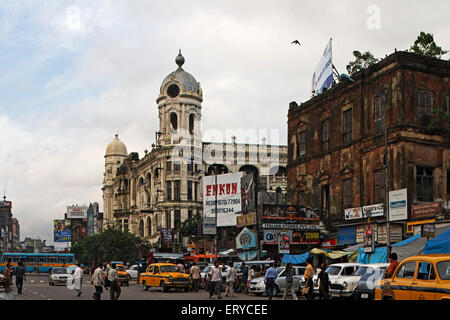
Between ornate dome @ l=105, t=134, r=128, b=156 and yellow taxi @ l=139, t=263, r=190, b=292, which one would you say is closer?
yellow taxi @ l=139, t=263, r=190, b=292

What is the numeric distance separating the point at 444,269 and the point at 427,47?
31211mm

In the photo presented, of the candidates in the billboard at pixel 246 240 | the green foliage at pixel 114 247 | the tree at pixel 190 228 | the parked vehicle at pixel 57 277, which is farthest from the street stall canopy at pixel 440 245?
the green foliage at pixel 114 247

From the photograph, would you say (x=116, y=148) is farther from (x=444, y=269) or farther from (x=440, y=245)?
(x=444, y=269)

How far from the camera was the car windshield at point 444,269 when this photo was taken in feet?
44.1

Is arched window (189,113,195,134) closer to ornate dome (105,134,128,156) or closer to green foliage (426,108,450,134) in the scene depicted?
ornate dome (105,134,128,156)

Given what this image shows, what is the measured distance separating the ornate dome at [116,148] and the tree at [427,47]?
101673mm

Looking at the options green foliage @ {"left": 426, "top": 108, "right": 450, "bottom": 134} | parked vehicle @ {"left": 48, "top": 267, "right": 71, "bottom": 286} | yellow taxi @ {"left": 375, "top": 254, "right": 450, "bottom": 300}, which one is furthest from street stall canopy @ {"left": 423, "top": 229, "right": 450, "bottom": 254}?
parked vehicle @ {"left": 48, "top": 267, "right": 71, "bottom": 286}

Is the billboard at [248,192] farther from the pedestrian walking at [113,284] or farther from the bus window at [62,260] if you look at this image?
the pedestrian walking at [113,284]

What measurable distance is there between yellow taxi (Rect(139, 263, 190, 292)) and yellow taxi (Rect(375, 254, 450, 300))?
1825cm

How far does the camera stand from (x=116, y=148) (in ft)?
448

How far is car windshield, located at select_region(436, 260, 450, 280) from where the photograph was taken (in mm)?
13445

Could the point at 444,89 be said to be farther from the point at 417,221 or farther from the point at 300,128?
the point at 300,128

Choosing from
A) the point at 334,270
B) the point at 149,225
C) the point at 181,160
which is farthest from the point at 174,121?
the point at 334,270
